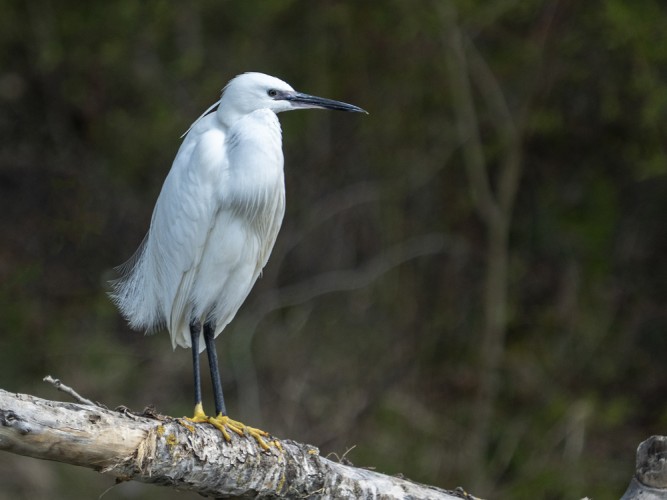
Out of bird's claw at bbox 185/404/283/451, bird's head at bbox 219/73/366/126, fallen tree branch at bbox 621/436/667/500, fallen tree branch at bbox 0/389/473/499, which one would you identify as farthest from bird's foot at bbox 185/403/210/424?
fallen tree branch at bbox 621/436/667/500

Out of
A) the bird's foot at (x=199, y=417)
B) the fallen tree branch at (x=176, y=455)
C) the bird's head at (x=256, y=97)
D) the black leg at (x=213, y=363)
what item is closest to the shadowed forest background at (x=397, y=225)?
the black leg at (x=213, y=363)

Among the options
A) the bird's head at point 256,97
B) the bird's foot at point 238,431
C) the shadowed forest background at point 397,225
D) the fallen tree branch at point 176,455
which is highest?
the shadowed forest background at point 397,225

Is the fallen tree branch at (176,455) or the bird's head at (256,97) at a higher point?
Answer: the bird's head at (256,97)

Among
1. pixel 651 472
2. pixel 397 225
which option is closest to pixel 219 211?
pixel 651 472

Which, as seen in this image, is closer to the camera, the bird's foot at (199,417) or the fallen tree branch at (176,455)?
the fallen tree branch at (176,455)

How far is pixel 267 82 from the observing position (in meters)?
2.85

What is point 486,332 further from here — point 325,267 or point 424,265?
point 325,267

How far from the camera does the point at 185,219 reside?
2830 mm

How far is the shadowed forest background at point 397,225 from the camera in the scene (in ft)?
18.4

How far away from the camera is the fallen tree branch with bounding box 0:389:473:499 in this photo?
6.02 feet

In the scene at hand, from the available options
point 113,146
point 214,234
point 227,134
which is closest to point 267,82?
point 227,134

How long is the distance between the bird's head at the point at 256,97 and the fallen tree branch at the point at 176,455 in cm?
88

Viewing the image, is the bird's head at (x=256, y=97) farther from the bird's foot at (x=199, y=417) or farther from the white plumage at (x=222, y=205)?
the bird's foot at (x=199, y=417)

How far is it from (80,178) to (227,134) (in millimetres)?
3757
